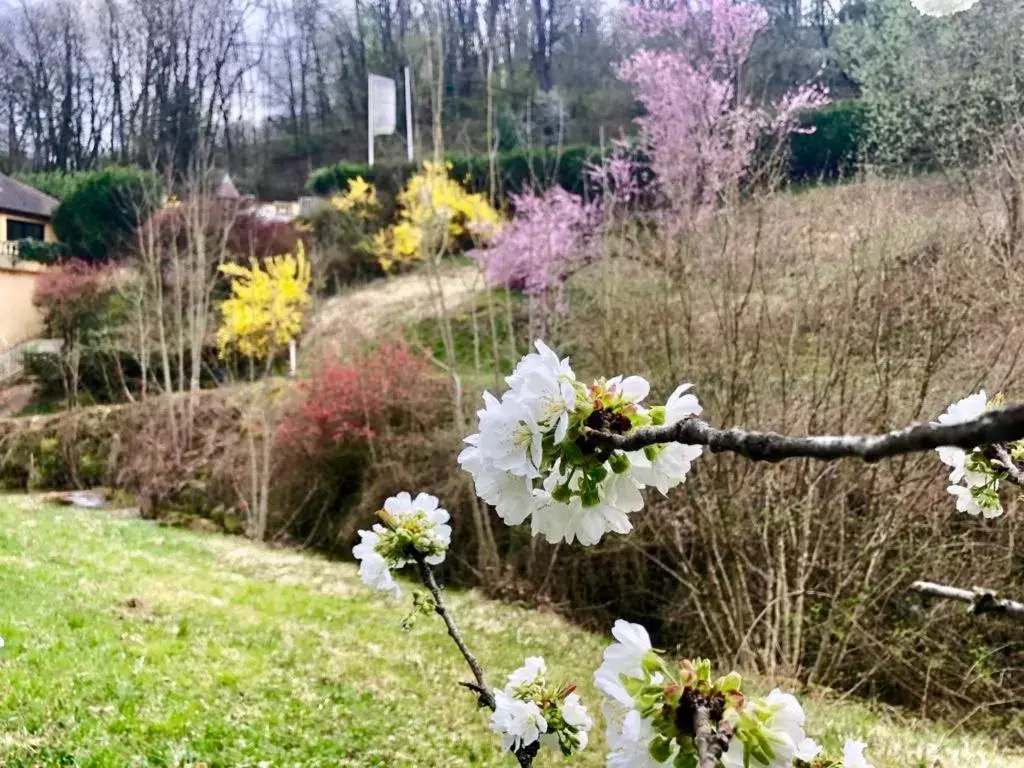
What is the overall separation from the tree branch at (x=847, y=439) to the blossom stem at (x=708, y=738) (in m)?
0.25

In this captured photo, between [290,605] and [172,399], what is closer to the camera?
[290,605]

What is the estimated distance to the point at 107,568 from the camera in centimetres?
802

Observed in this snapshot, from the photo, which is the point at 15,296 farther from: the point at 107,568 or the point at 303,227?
the point at 107,568

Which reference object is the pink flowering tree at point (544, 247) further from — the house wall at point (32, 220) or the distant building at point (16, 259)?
the house wall at point (32, 220)

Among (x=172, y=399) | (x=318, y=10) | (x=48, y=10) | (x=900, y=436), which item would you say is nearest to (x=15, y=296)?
(x=172, y=399)

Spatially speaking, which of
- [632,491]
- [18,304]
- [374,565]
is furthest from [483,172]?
[632,491]

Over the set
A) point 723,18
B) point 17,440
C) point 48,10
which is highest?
point 48,10

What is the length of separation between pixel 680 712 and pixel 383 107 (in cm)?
3133

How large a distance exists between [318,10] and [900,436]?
4475 centimetres

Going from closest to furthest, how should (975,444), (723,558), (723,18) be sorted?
(975,444), (723,558), (723,18)

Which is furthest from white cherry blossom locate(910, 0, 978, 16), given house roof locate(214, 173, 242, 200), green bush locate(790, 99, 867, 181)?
house roof locate(214, 173, 242, 200)

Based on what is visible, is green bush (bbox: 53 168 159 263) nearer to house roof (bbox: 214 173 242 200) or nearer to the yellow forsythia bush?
house roof (bbox: 214 173 242 200)

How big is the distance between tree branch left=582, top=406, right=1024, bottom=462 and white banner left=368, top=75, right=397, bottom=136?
30455 millimetres

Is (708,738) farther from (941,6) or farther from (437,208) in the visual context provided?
(437,208)
